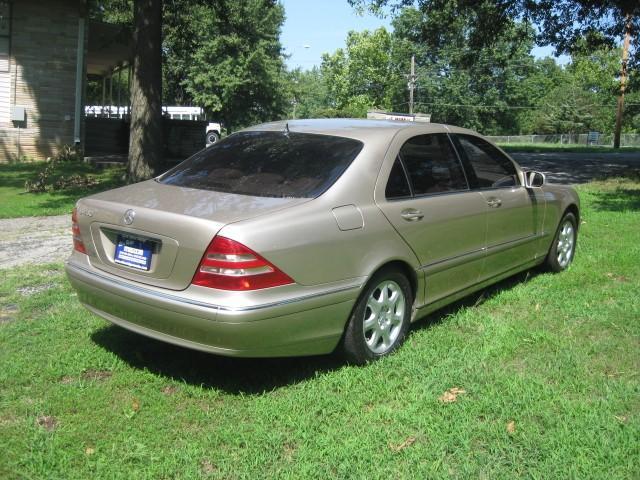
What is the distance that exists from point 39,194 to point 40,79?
7.61 meters

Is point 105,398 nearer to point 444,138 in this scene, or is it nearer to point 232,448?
point 232,448

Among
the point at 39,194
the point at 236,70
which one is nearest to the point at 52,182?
the point at 39,194

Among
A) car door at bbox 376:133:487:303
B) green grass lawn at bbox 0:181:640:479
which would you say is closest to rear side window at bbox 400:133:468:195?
car door at bbox 376:133:487:303

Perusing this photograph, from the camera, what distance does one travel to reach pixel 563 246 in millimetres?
6609

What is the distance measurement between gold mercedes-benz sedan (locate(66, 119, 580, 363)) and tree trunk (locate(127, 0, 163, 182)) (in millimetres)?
7639

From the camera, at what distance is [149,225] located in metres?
3.61

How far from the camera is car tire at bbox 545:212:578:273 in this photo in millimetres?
6375

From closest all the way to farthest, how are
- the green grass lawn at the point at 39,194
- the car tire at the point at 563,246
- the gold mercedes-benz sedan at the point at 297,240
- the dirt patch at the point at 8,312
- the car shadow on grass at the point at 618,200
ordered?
the gold mercedes-benz sedan at the point at 297,240
the dirt patch at the point at 8,312
the car tire at the point at 563,246
the green grass lawn at the point at 39,194
the car shadow on grass at the point at 618,200

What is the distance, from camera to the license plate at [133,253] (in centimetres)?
365

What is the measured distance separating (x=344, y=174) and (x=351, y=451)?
1.69 metres

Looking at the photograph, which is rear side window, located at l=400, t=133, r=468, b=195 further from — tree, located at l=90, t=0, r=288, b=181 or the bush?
tree, located at l=90, t=0, r=288, b=181

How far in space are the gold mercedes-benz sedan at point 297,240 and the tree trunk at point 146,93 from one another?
301 inches

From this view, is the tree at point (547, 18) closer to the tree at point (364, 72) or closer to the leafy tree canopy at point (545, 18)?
the leafy tree canopy at point (545, 18)

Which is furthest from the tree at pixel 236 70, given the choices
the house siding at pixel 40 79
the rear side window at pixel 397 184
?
the rear side window at pixel 397 184
